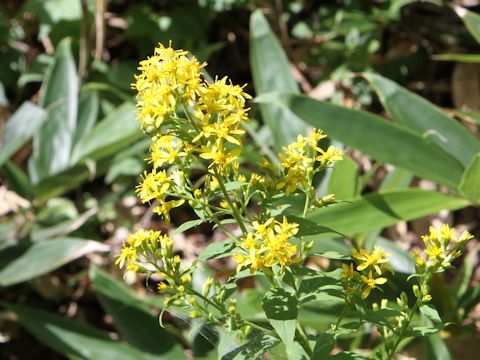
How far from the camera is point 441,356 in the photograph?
4.95 ft

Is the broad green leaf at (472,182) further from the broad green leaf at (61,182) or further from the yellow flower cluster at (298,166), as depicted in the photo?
the broad green leaf at (61,182)

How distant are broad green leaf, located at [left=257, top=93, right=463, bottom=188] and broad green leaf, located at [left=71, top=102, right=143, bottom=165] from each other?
550 millimetres

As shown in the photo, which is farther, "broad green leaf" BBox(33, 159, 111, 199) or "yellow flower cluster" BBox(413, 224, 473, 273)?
"broad green leaf" BBox(33, 159, 111, 199)

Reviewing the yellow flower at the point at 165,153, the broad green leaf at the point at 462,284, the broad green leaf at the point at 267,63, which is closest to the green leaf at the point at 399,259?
the broad green leaf at the point at 462,284

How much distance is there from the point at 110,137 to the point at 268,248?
127cm

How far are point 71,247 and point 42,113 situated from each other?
440 millimetres

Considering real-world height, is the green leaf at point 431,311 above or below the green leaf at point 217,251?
below

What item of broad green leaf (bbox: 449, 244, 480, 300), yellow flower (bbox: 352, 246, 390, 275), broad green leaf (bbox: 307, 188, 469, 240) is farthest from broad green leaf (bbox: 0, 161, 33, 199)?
yellow flower (bbox: 352, 246, 390, 275)

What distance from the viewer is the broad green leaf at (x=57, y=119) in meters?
2.13

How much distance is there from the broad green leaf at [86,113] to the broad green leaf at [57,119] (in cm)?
2

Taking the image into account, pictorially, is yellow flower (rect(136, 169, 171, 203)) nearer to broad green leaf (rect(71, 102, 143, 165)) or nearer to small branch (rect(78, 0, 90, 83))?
broad green leaf (rect(71, 102, 143, 165))

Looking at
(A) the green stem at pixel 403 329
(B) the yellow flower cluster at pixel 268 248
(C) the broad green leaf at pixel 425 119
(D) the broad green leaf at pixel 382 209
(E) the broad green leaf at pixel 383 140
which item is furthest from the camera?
(C) the broad green leaf at pixel 425 119

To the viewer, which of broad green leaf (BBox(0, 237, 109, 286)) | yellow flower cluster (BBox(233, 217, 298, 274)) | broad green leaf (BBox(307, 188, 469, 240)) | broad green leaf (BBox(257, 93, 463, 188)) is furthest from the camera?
broad green leaf (BBox(0, 237, 109, 286))

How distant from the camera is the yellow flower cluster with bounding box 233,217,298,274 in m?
0.88
